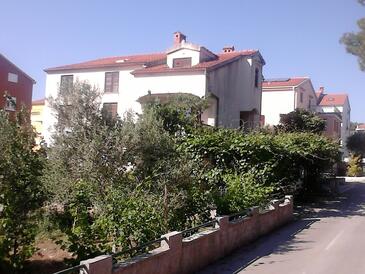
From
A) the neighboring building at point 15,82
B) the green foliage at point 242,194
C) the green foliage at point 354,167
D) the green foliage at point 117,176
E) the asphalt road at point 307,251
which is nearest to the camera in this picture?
the green foliage at point 117,176

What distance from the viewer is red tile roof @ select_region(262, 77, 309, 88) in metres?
43.5

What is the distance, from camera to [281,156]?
19.0 metres

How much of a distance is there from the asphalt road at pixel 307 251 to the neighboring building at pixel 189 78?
11673 mm

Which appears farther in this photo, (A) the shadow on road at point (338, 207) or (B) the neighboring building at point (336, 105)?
(B) the neighboring building at point (336, 105)

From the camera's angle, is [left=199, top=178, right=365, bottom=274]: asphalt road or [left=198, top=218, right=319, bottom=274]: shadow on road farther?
[left=198, top=218, right=319, bottom=274]: shadow on road

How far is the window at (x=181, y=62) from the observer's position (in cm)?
2895

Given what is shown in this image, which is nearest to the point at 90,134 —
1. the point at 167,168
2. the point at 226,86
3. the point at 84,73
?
the point at 167,168

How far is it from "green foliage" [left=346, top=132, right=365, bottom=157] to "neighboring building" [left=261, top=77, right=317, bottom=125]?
39.4ft

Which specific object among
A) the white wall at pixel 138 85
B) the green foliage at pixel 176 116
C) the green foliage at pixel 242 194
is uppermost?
the white wall at pixel 138 85

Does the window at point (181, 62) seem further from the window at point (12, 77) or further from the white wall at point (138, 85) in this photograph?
the window at point (12, 77)

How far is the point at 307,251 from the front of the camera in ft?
38.9

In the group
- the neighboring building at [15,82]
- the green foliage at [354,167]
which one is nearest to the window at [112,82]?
the neighboring building at [15,82]

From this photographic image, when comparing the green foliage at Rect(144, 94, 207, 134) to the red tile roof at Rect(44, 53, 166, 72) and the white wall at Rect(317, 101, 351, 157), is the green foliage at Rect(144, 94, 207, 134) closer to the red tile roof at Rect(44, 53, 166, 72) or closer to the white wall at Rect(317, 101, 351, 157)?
the red tile roof at Rect(44, 53, 166, 72)

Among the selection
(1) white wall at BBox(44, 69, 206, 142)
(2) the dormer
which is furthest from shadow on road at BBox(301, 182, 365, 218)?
(2) the dormer
